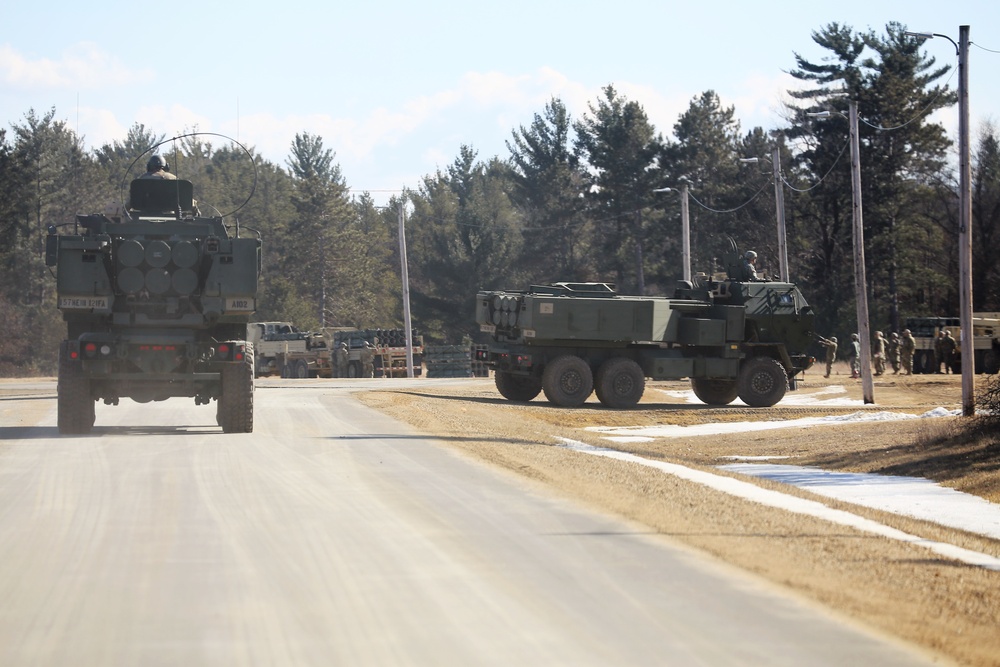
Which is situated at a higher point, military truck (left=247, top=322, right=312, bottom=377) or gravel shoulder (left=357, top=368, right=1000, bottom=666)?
military truck (left=247, top=322, right=312, bottom=377)

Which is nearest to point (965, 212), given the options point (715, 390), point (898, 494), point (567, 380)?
point (715, 390)

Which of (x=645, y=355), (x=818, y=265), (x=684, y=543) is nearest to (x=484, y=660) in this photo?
(x=684, y=543)

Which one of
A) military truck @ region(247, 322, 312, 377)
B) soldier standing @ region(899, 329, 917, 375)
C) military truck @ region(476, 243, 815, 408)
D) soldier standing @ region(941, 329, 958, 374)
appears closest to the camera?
military truck @ region(476, 243, 815, 408)

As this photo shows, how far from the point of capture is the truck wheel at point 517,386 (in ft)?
109

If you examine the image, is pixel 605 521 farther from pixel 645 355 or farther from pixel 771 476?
pixel 645 355

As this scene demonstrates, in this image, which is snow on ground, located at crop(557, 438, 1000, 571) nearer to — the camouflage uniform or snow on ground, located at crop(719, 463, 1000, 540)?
snow on ground, located at crop(719, 463, 1000, 540)

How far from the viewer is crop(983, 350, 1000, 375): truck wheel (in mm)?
52531

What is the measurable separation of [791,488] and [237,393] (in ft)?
25.9

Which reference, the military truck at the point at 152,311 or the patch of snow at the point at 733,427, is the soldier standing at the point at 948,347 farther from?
the military truck at the point at 152,311

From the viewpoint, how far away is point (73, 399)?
18859mm

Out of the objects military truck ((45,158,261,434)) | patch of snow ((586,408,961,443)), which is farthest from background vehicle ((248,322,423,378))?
military truck ((45,158,261,434))

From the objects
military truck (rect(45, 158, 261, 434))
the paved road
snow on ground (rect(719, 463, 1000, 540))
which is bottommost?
snow on ground (rect(719, 463, 1000, 540))

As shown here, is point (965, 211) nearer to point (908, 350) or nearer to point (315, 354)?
point (908, 350)

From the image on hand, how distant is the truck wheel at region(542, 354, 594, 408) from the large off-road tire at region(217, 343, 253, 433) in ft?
42.9
